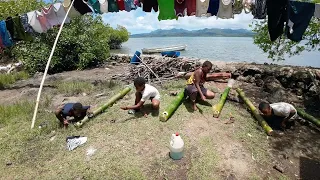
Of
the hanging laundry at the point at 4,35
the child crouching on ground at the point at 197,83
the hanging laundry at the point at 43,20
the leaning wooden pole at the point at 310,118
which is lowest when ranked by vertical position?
the leaning wooden pole at the point at 310,118

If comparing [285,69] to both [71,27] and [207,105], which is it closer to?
[207,105]

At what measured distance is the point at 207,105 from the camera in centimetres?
622

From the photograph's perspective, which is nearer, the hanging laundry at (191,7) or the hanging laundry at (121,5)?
the hanging laundry at (191,7)

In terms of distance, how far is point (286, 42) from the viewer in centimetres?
1038

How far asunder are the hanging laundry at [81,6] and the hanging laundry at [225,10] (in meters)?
4.01

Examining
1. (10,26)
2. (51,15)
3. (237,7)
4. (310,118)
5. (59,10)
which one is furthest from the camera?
(10,26)

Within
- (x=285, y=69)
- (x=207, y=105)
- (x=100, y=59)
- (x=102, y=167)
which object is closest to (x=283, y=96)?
(x=285, y=69)

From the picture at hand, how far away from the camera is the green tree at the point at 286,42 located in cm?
929

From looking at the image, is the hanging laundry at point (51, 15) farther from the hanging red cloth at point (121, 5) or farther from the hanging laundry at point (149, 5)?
the hanging laundry at point (149, 5)

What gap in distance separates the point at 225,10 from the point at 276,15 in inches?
54.4

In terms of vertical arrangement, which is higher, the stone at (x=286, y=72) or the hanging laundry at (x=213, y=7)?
the hanging laundry at (x=213, y=7)

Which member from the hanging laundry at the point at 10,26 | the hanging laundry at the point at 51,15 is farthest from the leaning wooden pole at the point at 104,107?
the hanging laundry at the point at 10,26

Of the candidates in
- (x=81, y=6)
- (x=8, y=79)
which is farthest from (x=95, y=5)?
(x=8, y=79)

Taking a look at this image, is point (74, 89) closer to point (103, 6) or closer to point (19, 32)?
point (103, 6)
